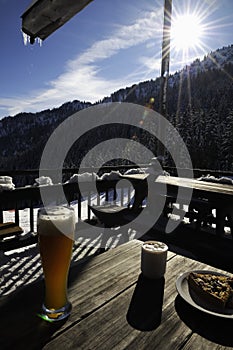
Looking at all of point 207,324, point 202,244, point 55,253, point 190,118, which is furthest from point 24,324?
point 190,118

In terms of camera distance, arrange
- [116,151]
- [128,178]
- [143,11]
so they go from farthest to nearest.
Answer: [116,151]
[143,11]
[128,178]

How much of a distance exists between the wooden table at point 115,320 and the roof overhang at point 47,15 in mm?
1928

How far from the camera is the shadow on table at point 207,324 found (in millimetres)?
623

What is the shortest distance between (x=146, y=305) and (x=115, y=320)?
126 millimetres

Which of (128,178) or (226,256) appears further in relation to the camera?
(128,178)

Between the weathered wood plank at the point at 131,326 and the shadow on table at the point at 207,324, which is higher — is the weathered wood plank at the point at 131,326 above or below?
above

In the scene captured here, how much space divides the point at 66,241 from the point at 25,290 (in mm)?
305

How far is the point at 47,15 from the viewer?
187 centimetres

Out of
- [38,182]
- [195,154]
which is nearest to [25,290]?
[38,182]

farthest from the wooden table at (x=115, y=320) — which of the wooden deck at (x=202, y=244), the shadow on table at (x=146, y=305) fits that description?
the wooden deck at (x=202, y=244)

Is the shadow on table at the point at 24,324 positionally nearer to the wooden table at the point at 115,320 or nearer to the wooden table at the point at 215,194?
the wooden table at the point at 115,320

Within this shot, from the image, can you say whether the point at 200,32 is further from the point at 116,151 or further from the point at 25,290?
the point at 116,151

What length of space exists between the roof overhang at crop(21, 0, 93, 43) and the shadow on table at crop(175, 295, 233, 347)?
2.07 m

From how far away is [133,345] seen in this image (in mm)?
581
